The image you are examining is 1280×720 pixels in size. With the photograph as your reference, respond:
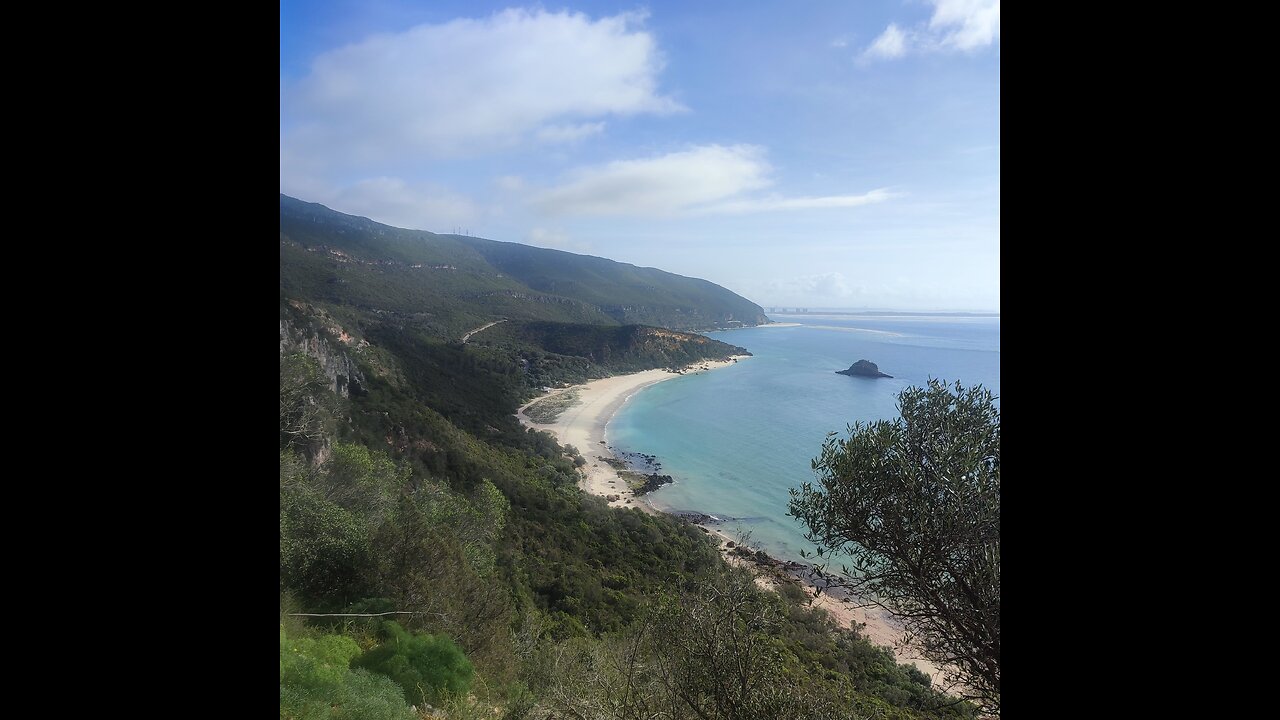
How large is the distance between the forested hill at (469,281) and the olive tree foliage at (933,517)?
23543 millimetres

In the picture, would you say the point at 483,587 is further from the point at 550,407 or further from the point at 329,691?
the point at 550,407

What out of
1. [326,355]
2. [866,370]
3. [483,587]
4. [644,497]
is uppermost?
[326,355]

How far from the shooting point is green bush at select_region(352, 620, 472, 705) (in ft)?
18.0

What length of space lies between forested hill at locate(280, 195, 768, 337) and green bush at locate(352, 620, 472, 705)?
20116mm

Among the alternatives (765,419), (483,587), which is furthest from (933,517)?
(765,419)

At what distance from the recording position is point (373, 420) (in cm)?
1811

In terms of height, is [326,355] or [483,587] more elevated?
[326,355]

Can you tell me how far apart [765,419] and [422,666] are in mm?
29076

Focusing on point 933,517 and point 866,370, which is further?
point 866,370

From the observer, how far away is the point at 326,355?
62.1 feet
